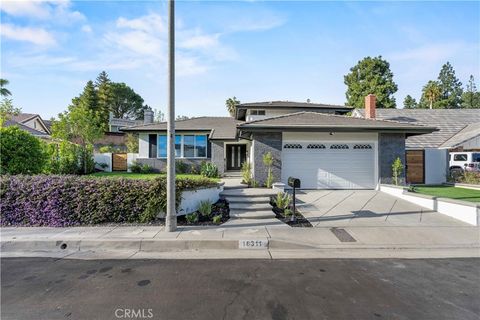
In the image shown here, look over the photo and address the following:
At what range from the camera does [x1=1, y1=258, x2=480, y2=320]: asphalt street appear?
10.9ft

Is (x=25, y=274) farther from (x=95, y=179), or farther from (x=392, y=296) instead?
(x=392, y=296)

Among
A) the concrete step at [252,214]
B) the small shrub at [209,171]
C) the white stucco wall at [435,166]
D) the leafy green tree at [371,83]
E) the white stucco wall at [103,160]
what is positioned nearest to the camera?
the concrete step at [252,214]

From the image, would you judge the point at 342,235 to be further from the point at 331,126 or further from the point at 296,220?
the point at 331,126

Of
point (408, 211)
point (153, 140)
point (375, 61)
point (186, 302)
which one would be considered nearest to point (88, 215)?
point (186, 302)

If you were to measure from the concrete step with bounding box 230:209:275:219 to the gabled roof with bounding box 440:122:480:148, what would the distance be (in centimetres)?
1757

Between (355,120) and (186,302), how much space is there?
41.0 ft

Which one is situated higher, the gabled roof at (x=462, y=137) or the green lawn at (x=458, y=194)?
the gabled roof at (x=462, y=137)

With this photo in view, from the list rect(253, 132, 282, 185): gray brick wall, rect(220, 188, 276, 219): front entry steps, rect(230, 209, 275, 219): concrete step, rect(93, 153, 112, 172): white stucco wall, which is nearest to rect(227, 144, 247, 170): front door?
rect(253, 132, 282, 185): gray brick wall

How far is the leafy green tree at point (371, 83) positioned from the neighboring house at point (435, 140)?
13.6 m

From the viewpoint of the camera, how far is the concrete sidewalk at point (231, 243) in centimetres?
554

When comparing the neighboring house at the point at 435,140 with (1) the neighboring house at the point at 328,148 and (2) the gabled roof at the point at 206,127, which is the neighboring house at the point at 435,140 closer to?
(1) the neighboring house at the point at 328,148

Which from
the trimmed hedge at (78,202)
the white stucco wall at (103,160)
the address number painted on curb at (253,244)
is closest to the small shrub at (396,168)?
the address number painted on curb at (253,244)

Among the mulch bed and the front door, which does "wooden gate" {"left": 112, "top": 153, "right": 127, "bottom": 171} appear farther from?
the mulch bed

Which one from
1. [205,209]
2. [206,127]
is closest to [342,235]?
[205,209]
